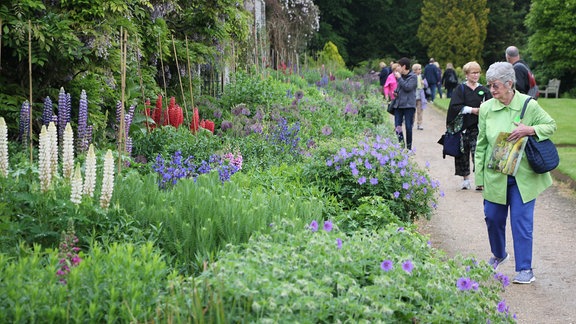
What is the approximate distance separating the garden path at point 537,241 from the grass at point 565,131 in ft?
3.00

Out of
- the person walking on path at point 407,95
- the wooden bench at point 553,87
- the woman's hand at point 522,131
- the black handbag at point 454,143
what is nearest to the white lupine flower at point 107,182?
the woman's hand at point 522,131

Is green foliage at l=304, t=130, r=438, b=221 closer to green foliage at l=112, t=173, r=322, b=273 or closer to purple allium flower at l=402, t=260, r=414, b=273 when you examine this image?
green foliage at l=112, t=173, r=322, b=273

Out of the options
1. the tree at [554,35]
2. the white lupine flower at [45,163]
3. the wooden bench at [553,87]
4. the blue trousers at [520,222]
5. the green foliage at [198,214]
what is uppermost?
the tree at [554,35]

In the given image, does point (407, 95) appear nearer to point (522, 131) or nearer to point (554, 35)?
point (522, 131)

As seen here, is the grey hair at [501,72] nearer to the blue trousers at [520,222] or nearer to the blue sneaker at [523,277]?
the blue trousers at [520,222]

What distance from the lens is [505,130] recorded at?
6.86 m

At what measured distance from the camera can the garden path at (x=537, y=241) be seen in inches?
247

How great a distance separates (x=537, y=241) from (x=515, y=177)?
6.63ft

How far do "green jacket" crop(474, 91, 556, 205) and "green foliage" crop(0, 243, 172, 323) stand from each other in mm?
3608

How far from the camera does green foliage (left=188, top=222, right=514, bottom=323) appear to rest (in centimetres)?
375

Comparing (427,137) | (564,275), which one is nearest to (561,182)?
(564,275)

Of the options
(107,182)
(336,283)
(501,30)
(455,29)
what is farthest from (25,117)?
(501,30)

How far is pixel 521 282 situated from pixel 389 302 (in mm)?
3108

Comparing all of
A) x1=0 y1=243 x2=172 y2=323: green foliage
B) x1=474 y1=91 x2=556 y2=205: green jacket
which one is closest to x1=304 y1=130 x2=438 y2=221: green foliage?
x1=474 y1=91 x2=556 y2=205: green jacket
